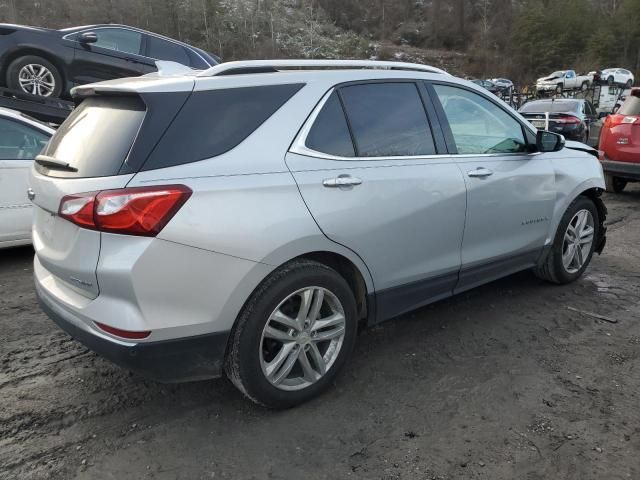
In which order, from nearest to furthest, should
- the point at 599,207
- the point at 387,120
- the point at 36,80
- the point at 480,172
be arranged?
1. the point at 387,120
2. the point at 480,172
3. the point at 599,207
4. the point at 36,80

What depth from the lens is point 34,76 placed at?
7777 mm

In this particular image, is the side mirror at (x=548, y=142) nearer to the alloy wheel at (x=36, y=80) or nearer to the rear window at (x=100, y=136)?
the rear window at (x=100, y=136)

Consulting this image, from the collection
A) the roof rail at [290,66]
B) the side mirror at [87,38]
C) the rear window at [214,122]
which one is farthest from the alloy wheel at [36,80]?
the rear window at [214,122]

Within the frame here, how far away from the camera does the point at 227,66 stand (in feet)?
8.89

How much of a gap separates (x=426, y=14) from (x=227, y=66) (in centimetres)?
10529

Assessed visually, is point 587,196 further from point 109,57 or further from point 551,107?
point 551,107

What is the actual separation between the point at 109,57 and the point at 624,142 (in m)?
8.23

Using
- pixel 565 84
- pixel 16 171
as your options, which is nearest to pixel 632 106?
pixel 16 171

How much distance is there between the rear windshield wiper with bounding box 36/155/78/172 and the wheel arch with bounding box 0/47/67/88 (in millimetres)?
5760

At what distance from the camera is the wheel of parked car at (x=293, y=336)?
253 centimetres

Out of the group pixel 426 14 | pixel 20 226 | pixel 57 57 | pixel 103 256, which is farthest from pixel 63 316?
pixel 426 14

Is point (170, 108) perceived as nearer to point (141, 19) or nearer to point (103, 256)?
point (103, 256)

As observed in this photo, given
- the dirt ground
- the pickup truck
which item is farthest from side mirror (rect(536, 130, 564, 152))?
the pickup truck

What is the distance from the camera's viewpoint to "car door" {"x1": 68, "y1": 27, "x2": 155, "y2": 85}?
8.13m
